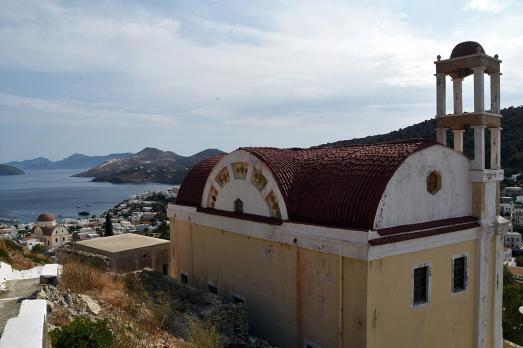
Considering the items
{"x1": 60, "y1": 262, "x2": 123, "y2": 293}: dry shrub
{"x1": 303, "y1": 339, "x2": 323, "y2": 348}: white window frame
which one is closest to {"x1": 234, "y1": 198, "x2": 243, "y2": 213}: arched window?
{"x1": 60, "y1": 262, "x2": 123, "y2": 293}: dry shrub

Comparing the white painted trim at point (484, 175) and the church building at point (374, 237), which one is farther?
the white painted trim at point (484, 175)

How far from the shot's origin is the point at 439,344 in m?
11.4

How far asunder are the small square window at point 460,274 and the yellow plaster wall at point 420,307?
0.17 m

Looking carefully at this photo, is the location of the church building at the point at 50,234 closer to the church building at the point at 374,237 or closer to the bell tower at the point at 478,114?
the church building at the point at 374,237

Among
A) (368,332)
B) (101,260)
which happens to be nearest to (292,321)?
(368,332)

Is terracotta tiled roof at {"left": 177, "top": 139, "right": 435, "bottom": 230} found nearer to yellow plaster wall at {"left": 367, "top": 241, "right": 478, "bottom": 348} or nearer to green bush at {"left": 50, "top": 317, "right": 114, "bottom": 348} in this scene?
yellow plaster wall at {"left": 367, "top": 241, "right": 478, "bottom": 348}

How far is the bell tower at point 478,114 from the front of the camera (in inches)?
485

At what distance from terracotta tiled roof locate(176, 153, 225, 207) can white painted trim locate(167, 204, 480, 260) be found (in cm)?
270

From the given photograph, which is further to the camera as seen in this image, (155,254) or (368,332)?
(155,254)

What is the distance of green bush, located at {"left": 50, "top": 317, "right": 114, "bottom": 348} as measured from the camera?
247 inches

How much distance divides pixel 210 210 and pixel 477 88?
9238mm

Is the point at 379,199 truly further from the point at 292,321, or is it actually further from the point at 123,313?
the point at 123,313

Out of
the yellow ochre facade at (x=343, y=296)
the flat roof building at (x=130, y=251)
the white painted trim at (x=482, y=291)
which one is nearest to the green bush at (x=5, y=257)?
the flat roof building at (x=130, y=251)

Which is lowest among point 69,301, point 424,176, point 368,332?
point 368,332
